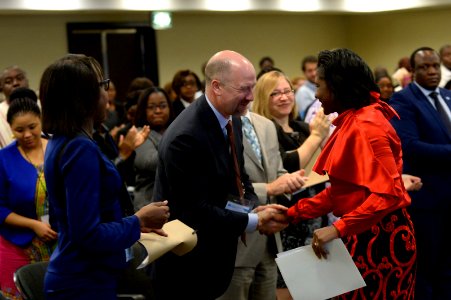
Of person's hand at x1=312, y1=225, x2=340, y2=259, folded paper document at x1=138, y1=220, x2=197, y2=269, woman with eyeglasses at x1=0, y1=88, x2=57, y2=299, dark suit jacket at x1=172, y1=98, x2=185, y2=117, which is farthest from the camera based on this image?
dark suit jacket at x1=172, y1=98, x2=185, y2=117

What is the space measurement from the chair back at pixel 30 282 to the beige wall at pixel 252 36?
8.65m

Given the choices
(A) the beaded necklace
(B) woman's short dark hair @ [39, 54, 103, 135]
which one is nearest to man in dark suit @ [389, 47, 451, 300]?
(A) the beaded necklace

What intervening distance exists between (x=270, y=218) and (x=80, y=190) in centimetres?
128

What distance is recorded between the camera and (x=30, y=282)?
10.0ft

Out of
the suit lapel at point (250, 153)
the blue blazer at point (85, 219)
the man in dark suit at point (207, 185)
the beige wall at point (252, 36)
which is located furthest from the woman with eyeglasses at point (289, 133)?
the beige wall at point (252, 36)

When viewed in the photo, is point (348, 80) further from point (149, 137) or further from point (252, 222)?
point (149, 137)

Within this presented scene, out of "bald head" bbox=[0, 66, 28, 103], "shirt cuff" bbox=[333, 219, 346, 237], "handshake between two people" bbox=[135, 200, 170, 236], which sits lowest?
"shirt cuff" bbox=[333, 219, 346, 237]

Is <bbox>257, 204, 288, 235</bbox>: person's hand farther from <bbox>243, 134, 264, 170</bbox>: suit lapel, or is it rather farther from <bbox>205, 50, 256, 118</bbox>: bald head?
<bbox>243, 134, 264, 170</bbox>: suit lapel

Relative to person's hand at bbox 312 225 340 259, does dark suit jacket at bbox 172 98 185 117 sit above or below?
above

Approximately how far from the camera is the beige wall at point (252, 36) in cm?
1144

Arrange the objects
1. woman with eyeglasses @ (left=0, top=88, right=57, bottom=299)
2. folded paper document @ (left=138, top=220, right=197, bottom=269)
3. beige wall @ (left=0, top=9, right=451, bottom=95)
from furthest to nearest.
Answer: beige wall @ (left=0, top=9, right=451, bottom=95) < woman with eyeglasses @ (left=0, top=88, right=57, bottom=299) < folded paper document @ (left=138, top=220, right=197, bottom=269)

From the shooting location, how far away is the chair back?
3.01 m

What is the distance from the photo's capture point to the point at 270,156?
433 centimetres

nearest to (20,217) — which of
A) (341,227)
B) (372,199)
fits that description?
(341,227)
